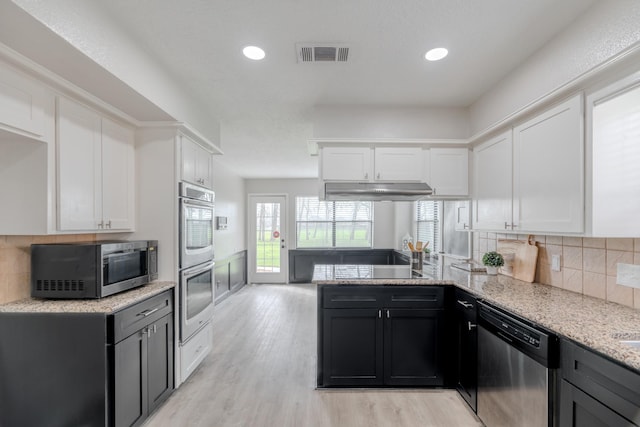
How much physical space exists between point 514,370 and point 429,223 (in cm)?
289

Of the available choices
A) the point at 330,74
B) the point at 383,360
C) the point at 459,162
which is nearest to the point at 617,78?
the point at 459,162

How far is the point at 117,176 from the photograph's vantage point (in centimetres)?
230

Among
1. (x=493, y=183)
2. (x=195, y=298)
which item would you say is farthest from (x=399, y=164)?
(x=195, y=298)

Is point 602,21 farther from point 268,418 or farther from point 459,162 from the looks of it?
point 268,418

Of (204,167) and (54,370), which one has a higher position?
(204,167)

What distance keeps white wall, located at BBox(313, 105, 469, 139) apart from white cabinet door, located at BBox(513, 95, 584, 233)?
830 mm

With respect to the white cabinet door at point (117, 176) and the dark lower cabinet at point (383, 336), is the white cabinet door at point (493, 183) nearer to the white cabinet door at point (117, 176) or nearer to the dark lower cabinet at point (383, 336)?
the dark lower cabinet at point (383, 336)

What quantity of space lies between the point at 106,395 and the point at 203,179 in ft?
6.31

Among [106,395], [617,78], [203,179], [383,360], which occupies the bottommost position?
[383,360]

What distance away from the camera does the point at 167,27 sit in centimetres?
177

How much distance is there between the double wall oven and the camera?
101 inches

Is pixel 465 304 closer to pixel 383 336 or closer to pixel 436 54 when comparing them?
pixel 383 336

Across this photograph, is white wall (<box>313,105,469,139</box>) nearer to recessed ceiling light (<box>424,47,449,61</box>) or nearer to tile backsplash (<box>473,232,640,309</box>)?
recessed ceiling light (<box>424,47,449,61</box>)

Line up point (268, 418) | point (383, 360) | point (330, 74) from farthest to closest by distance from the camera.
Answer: point (383, 360)
point (330, 74)
point (268, 418)
